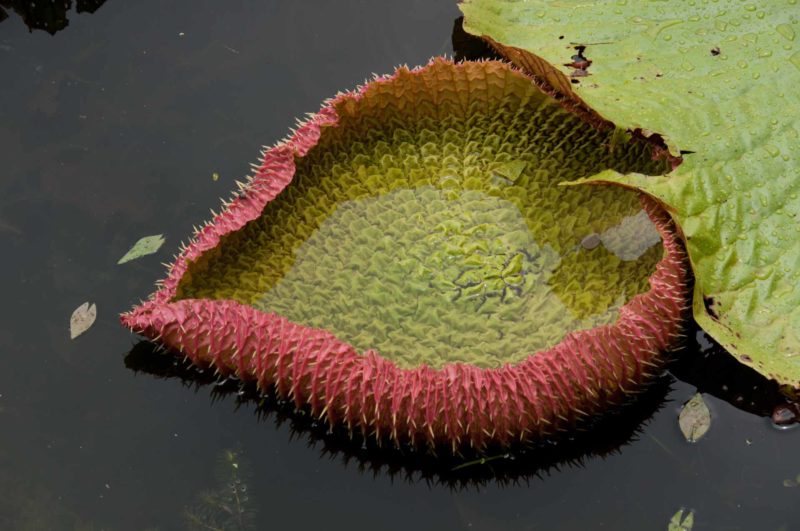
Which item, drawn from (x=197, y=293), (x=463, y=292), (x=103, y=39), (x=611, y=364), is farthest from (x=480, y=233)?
(x=103, y=39)

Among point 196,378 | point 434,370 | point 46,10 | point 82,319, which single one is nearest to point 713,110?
point 434,370

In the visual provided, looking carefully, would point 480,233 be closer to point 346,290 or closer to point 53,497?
point 346,290

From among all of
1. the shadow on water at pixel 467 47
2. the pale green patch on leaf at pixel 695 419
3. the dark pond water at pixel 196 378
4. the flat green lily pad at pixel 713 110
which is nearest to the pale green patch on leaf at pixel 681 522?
the dark pond water at pixel 196 378

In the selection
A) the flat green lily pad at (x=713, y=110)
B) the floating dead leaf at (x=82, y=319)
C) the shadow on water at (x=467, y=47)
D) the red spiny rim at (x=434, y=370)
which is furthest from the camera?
the shadow on water at (x=467, y=47)

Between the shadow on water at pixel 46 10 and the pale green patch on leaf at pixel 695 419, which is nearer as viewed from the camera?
the pale green patch on leaf at pixel 695 419

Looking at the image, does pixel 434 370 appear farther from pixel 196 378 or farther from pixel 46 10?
pixel 46 10

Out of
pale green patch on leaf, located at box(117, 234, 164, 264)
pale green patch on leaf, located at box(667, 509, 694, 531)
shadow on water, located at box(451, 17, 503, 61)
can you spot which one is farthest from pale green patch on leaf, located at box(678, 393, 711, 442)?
pale green patch on leaf, located at box(117, 234, 164, 264)

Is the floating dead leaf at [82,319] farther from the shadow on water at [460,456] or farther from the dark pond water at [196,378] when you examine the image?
the shadow on water at [460,456]
